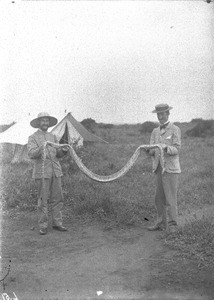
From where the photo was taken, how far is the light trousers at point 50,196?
→ 6012mm

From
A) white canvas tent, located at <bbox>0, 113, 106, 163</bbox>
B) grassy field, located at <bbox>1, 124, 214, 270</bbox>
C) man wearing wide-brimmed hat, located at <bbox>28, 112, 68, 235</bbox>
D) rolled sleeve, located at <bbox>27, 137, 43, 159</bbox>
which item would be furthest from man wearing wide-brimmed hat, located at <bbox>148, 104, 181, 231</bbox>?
white canvas tent, located at <bbox>0, 113, 106, 163</bbox>

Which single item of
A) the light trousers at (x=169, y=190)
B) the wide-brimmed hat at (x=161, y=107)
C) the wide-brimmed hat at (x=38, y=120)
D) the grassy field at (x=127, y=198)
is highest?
the wide-brimmed hat at (x=161, y=107)

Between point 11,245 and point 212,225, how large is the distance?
3.17 metres

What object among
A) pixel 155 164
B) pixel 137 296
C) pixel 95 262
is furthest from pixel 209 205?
pixel 137 296

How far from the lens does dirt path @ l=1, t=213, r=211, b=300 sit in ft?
12.7

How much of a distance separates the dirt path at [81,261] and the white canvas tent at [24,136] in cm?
816

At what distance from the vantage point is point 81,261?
4.73 m

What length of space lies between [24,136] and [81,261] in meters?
10.8

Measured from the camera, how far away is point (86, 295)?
149 inches

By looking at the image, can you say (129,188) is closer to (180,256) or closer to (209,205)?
(209,205)

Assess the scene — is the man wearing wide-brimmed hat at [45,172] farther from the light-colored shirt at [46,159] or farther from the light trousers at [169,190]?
the light trousers at [169,190]

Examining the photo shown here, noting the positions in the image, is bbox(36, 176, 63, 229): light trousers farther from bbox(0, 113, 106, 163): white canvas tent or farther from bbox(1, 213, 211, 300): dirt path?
bbox(0, 113, 106, 163): white canvas tent

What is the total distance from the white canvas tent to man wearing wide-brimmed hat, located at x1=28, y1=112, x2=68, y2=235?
300 inches

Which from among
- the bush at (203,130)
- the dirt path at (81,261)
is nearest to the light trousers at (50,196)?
the dirt path at (81,261)
